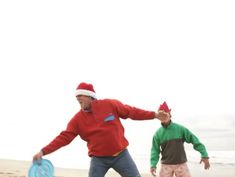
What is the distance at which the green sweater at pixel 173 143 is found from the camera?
7.16m

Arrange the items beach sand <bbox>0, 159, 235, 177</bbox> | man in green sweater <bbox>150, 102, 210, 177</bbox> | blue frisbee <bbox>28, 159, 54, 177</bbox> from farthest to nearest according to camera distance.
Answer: beach sand <bbox>0, 159, 235, 177</bbox> < man in green sweater <bbox>150, 102, 210, 177</bbox> < blue frisbee <bbox>28, 159, 54, 177</bbox>

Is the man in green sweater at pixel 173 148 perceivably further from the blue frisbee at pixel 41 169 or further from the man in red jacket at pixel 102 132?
the blue frisbee at pixel 41 169

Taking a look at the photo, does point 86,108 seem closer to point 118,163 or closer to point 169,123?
point 118,163

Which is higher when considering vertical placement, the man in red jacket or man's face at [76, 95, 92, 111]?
man's face at [76, 95, 92, 111]

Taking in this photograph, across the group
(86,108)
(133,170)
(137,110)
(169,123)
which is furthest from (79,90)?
(169,123)

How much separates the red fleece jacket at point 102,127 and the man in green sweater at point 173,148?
118 cm

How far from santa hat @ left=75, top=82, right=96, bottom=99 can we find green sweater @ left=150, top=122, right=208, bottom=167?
1.69 m

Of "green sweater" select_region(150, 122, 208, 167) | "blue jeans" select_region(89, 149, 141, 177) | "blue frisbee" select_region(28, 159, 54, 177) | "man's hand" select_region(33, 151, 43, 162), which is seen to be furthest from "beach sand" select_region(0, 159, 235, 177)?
"blue jeans" select_region(89, 149, 141, 177)

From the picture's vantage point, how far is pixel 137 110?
234 inches

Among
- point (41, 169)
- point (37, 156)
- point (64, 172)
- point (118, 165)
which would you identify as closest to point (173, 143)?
point (118, 165)

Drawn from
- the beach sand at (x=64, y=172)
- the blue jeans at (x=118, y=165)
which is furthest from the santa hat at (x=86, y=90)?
the beach sand at (x=64, y=172)

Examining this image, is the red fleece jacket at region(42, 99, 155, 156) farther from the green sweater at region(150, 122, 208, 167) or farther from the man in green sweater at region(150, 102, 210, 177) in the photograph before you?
the green sweater at region(150, 122, 208, 167)

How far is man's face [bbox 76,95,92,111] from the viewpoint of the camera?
19.6 ft

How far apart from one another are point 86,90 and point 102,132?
0.57m
